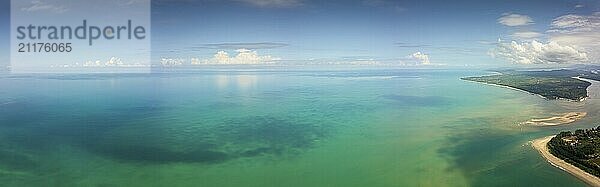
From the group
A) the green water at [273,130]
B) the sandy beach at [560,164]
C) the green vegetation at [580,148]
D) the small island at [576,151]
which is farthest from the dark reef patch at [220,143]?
the green vegetation at [580,148]

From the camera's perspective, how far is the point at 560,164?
6332 millimetres

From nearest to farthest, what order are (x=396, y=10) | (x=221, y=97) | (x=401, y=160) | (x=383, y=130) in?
(x=401, y=160) → (x=383, y=130) → (x=396, y=10) → (x=221, y=97)

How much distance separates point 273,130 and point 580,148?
191 inches

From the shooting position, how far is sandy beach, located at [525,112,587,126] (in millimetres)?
8539

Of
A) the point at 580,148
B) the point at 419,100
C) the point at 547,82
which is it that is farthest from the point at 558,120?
the point at 547,82

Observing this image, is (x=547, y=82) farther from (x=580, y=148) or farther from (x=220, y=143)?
(x=220, y=143)

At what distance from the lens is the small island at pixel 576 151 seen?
5.96 metres

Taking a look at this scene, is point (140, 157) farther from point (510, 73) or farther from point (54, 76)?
point (510, 73)

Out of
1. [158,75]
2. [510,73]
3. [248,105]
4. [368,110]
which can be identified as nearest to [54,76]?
[158,75]

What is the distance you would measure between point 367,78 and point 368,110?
1.81 m

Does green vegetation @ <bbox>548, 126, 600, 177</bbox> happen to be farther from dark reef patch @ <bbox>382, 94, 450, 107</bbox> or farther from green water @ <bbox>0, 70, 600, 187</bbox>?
dark reef patch @ <bbox>382, 94, 450, 107</bbox>

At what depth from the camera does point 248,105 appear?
9336 millimetres

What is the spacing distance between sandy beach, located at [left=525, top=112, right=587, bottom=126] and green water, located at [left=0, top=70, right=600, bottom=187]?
0.18 meters

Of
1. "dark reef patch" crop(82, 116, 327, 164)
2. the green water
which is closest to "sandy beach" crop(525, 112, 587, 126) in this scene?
the green water
